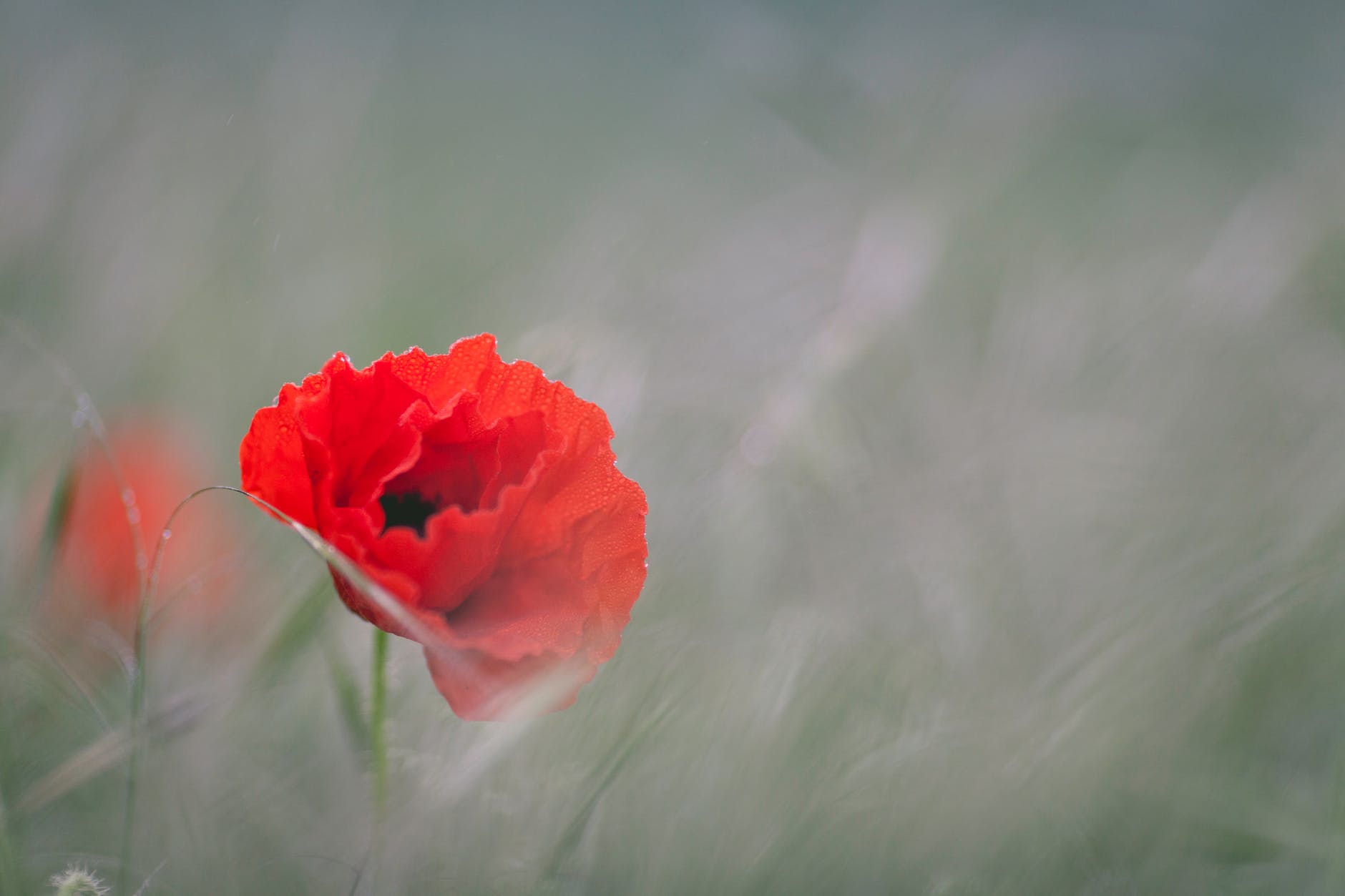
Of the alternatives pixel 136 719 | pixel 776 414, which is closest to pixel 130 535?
pixel 136 719

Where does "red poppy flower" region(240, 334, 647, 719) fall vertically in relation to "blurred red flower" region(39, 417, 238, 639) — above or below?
Answer: below

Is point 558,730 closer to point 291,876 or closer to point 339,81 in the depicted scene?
point 291,876

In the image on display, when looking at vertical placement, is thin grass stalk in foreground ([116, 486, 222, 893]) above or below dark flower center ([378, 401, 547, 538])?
below

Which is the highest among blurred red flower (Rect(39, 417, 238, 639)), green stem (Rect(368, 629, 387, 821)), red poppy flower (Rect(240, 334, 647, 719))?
blurred red flower (Rect(39, 417, 238, 639))

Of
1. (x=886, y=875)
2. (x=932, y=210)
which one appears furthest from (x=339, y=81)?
(x=886, y=875)

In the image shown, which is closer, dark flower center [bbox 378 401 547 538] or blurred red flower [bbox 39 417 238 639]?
dark flower center [bbox 378 401 547 538]

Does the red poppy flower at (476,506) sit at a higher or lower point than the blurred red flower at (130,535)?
lower
